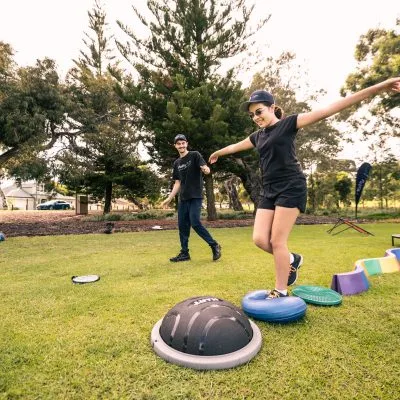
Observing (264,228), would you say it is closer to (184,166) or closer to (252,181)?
(184,166)

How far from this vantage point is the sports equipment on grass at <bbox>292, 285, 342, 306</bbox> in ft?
9.37

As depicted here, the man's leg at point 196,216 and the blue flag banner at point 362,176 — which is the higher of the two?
the blue flag banner at point 362,176

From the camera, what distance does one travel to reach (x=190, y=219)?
5.06m

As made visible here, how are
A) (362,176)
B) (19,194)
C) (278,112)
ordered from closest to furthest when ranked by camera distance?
(278,112) < (362,176) < (19,194)

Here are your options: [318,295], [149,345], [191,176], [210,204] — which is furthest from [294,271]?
[210,204]

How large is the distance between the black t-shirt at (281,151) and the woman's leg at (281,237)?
0.34 metres

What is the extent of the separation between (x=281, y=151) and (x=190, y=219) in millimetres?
2590

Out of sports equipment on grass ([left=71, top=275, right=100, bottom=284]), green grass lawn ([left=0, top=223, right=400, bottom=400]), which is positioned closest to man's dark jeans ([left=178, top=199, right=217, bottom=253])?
green grass lawn ([left=0, top=223, right=400, bottom=400])

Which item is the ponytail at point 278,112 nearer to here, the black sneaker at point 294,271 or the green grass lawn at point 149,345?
the black sneaker at point 294,271

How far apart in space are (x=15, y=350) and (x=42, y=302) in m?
1.07

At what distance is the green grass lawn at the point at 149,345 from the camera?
65.5 inches

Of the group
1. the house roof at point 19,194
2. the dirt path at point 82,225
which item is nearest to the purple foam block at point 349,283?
the dirt path at point 82,225

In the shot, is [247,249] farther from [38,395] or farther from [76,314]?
A: [38,395]

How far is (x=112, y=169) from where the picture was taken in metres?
19.4
